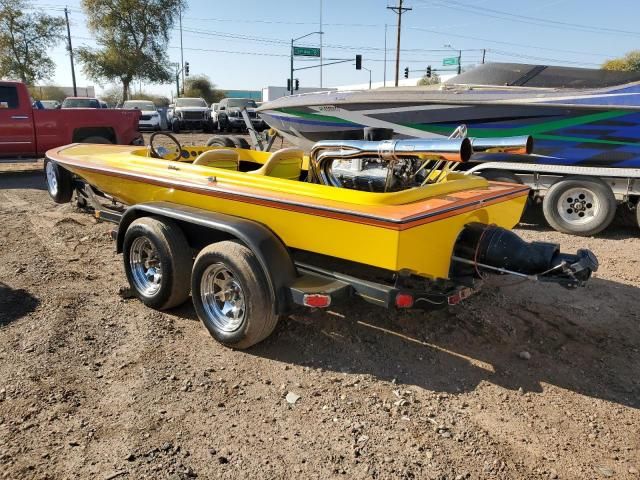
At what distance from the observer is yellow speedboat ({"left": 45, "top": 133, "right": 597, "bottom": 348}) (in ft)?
9.70

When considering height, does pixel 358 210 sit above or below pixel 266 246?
above

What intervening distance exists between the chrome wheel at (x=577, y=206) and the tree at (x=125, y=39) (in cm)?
3372

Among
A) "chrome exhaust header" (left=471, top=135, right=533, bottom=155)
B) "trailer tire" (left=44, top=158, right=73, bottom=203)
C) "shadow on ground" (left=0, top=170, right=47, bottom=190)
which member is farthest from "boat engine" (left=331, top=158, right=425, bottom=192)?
"shadow on ground" (left=0, top=170, right=47, bottom=190)

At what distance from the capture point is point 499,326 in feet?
12.8

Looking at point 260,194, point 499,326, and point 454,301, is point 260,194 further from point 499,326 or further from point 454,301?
point 499,326

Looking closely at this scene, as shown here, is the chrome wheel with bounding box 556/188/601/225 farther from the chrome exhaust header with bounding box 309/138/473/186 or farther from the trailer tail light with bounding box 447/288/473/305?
the trailer tail light with bounding box 447/288/473/305

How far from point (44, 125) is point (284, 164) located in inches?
322

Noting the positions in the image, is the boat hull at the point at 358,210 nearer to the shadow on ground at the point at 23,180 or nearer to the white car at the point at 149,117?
the shadow on ground at the point at 23,180

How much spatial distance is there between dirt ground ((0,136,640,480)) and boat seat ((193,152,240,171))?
1.39 metres

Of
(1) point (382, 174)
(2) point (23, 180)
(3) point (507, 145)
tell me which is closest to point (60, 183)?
(1) point (382, 174)

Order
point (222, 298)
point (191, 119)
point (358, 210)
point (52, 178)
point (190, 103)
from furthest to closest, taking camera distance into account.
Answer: point (190, 103)
point (191, 119)
point (52, 178)
point (222, 298)
point (358, 210)

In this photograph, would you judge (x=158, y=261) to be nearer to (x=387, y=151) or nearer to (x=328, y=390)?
(x=328, y=390)

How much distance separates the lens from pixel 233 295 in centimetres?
351

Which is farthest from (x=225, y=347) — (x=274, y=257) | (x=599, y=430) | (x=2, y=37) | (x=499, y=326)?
(x=2, y=37)
